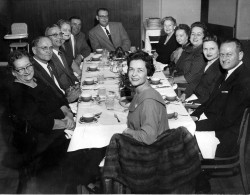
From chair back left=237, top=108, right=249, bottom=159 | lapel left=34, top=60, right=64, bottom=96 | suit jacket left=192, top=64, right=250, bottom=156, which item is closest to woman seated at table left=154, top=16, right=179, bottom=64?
lapel left=34, top=60, right=64, bottom=96

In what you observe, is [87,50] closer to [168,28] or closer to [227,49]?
[168,28]

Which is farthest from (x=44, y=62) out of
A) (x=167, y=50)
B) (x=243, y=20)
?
(x=243, y=20)

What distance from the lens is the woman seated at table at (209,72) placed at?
3533 mm

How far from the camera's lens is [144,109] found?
204cm

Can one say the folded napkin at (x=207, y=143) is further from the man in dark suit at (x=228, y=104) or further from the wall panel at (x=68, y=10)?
the wall panel at (x=68, y=10)

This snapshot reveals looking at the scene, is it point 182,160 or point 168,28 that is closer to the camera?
point 182,160

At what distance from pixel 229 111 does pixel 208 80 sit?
1012 millimetres

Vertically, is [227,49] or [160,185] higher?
[227,49]

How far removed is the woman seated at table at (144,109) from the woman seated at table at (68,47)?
2.54 metres

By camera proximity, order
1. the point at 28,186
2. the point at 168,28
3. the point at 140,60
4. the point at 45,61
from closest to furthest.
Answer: the point at 140,60, the point at 28,186, the point at 45,61, the point at 168,28

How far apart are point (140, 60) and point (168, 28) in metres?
2.95

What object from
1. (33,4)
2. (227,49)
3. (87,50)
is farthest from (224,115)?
(33,4)

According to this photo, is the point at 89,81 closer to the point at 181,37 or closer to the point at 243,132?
the point at 181,37

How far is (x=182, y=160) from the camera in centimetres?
188
